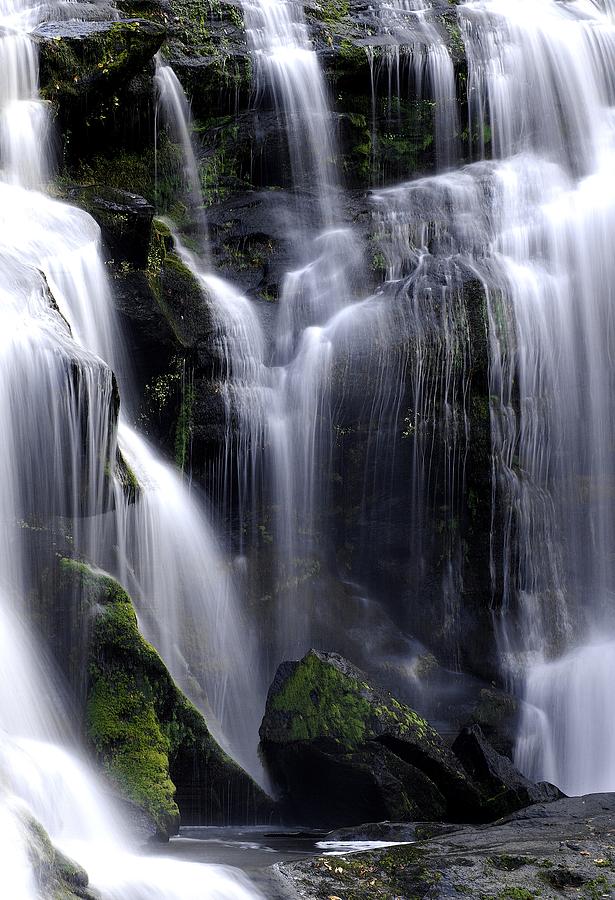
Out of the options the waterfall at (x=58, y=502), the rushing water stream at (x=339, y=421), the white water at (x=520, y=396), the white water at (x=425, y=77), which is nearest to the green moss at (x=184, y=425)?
the rushing water stream at (x=339, y=421)

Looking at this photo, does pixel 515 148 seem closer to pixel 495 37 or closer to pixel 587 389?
pixel 495 37

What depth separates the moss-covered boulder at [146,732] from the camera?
6.98 meters

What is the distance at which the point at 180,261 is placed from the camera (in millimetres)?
11852

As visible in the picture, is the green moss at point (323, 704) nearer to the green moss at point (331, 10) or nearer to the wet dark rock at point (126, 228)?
the wet dark rock at point (126, 228)

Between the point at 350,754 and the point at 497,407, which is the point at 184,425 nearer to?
the point at 497,407

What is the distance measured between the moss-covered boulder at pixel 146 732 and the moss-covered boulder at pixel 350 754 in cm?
41

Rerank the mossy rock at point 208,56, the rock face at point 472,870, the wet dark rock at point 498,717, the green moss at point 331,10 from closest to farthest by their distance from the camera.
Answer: the rock face at point 472,870, the wet dark rock at point 498,717, the mossy rock at point 208,56, the green moss at point 331,10

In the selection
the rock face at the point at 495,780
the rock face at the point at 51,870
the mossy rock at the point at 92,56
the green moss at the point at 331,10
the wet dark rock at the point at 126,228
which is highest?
the green moss at the point at 331,10

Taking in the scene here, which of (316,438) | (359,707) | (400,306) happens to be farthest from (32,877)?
(400,306)

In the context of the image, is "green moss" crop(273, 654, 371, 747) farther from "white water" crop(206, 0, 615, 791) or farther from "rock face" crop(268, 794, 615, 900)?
"white water" crop(206, 0, 615, 791)

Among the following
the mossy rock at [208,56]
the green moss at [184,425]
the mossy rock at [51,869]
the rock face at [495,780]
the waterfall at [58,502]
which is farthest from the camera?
the mossy rock at [208,56]

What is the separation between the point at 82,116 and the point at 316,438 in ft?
18.8

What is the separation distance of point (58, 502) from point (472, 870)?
4073 mm

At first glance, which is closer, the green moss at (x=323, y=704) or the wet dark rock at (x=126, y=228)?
the green moss at (x=323, y=704)
